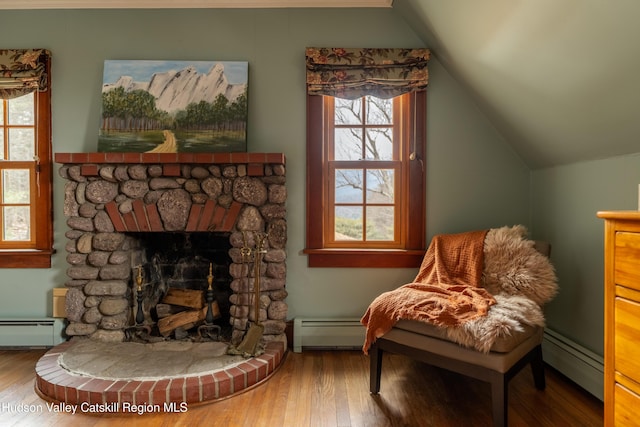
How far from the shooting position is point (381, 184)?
290 centimetres

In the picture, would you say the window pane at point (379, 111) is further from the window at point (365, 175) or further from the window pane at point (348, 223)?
the window pane at point (348, 223)

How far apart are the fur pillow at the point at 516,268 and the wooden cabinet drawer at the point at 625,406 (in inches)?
33.5

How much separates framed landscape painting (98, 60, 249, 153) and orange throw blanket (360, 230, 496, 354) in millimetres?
1541

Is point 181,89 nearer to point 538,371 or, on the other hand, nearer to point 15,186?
point 15,186

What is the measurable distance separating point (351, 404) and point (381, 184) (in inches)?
61.8

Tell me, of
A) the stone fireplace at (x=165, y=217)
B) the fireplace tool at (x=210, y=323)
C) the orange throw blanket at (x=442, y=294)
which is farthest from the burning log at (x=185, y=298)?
the orange throw blanket at (x=442, y=294)

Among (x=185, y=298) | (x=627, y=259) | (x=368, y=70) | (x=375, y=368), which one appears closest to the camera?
(x=627, y=259)

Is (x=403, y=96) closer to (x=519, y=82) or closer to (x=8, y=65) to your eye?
(x=519, y=82)

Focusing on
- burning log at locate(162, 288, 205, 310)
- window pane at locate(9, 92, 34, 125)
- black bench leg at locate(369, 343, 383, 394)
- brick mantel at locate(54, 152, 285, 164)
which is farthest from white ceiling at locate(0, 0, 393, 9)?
black bench leg at locate(369, 343, 383, 394)

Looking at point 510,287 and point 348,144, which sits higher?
point 348,144

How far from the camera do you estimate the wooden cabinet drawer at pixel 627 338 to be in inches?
49.3

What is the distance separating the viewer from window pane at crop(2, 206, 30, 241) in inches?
113

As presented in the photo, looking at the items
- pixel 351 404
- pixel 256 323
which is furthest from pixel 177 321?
pixel 351 404

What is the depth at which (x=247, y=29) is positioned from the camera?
2.81m
